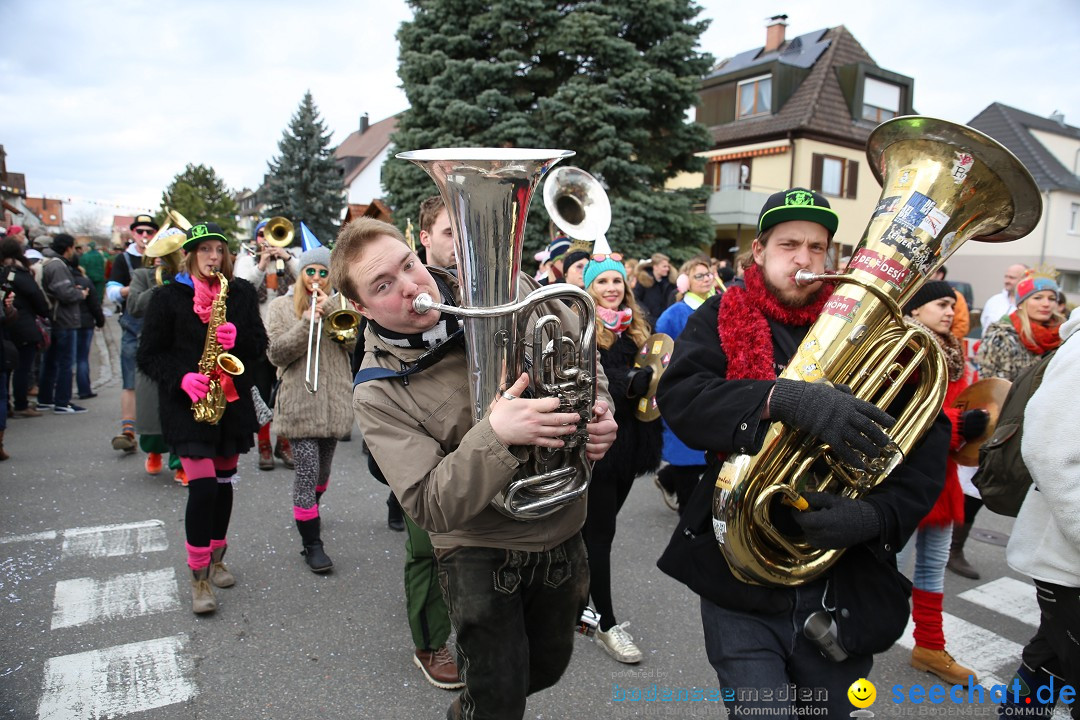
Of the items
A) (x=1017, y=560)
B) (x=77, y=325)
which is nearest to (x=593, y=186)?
(x=1017, y=560)

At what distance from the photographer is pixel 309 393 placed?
4.12m

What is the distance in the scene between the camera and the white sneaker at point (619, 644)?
3.26 m

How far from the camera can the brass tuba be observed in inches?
74.7

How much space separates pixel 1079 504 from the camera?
1854mm

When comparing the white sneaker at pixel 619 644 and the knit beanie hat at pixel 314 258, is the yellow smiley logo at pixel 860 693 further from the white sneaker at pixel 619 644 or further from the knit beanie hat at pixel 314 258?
the knit beanie hat at pixel 314 258

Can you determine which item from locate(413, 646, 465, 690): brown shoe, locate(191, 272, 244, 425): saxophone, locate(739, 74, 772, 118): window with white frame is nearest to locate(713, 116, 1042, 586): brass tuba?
locate(413, 646, 465, 690): brown shoe

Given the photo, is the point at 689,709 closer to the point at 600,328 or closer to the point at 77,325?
the point at 600,328

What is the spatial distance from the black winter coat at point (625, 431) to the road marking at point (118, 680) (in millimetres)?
2091

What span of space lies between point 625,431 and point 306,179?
27.3 m

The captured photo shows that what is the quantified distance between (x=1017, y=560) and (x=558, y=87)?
12.3m

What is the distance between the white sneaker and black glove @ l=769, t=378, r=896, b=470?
1.88 metres

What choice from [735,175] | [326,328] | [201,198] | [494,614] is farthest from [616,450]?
[201,198]

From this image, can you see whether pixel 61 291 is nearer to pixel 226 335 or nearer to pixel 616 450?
pixel 226 335

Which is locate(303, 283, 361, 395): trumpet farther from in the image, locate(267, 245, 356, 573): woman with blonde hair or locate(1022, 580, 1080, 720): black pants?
locate(1022, 580, 1080, 720): black pants
